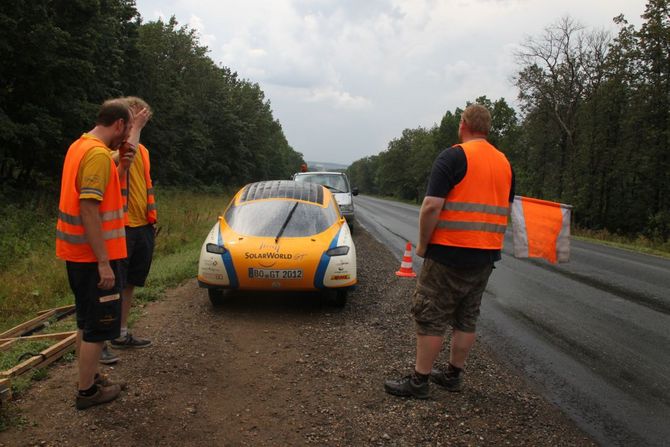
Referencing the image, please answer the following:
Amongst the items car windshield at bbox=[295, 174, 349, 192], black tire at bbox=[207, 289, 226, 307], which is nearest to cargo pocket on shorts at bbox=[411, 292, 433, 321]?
black tire at bbox=[207, 289, 226, 307]

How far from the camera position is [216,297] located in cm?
590

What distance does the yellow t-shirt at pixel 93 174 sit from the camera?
3.05m

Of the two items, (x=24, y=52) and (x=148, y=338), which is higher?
(x=24, y=52)

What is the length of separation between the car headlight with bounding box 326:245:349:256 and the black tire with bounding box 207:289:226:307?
1.44 m

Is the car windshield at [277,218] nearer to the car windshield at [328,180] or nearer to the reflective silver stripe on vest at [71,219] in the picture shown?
the reflective silver stripe on vest at [71,219]

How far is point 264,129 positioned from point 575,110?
42.6 meters

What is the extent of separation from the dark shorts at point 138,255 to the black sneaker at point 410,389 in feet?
8.01

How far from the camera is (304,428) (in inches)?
123

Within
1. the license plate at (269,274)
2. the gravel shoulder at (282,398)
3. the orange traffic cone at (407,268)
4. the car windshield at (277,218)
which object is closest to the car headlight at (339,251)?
the car windshield at (277,218)

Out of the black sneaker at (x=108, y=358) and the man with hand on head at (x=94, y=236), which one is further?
the black sneaker at (x=108, y=358)

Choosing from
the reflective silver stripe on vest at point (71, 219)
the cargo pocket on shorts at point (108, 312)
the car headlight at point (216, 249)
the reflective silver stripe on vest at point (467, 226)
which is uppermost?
the reflective silver stripe on vest at point (467, 226)

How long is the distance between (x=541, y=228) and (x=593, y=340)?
6.92ft

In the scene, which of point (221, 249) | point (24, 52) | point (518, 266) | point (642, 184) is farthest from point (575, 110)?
point (221, 249)

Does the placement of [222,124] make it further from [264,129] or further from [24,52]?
[24,52]
